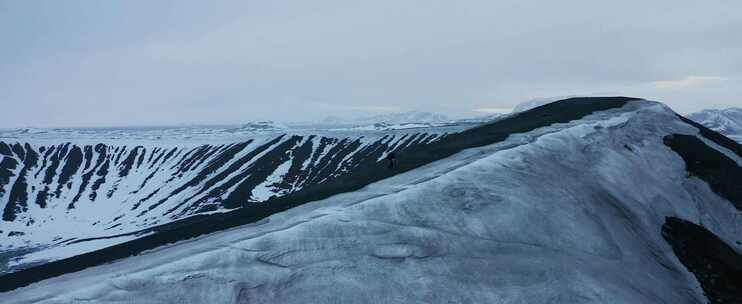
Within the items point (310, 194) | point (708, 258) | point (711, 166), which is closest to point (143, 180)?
point (310, 194)

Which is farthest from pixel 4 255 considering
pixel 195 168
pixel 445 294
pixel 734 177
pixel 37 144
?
pixel 734 177

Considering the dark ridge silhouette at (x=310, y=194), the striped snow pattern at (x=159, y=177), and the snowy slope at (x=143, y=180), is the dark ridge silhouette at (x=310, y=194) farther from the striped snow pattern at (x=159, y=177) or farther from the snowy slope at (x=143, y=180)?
the striped snow pattern at (x=159, y=177)

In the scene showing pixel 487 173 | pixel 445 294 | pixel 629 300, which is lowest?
pixel 629 300

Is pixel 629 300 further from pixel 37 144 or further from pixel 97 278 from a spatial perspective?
pixel 37 144

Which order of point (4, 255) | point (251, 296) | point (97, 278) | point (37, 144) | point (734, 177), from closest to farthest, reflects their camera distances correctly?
point (251, 296), point (97, 278), point (734, 177), point (4, 255), point (37, 144)

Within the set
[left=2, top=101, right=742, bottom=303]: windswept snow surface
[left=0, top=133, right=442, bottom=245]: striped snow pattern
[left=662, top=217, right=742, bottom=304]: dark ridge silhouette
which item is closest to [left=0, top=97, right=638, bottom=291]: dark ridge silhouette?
[left=2, top=101, right=742, bottom=303]: windswept snow surface

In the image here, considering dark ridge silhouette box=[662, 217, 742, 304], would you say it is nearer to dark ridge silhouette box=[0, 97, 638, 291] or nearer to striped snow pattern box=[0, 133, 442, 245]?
dark ridge silhouette box=[0, 97, 638, 291]

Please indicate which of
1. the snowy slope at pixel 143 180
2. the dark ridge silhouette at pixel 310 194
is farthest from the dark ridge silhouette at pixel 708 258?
the snowy slope at pixel 143 180

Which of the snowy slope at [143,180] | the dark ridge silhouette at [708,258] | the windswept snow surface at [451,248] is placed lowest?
the snowy slope at [143,180]
